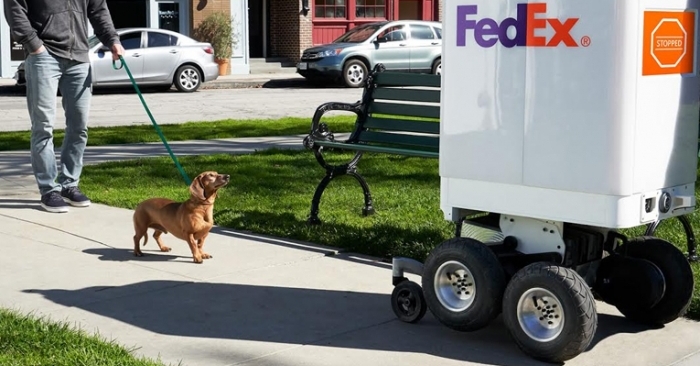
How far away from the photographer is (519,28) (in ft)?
16.8

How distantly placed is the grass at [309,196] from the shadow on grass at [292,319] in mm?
1074

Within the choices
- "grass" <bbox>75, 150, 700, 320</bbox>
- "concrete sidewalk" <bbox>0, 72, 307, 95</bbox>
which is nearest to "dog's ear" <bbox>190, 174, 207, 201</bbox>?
"grass" <bbox>75, 150, 700, 320</bbox>

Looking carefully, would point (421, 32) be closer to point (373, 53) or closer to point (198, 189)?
point (373, 53)

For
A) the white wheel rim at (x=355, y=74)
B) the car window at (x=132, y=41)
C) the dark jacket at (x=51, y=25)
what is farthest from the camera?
the white wheel rim at (x=355, y=74)

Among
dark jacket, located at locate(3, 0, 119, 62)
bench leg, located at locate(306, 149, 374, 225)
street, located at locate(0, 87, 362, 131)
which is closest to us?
bench leg, located at locate(306, 149, 374, 225)

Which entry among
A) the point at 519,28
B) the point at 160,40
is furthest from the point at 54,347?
the point at 160,40

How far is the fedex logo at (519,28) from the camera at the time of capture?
16.3ft

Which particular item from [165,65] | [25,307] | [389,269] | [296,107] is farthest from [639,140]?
[165,65]

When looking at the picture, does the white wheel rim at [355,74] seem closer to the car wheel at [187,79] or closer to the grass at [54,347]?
the car wheel at [187,79]

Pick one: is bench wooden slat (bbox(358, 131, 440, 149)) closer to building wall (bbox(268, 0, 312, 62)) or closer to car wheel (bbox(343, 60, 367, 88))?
car wheel (bbox(343, 60, 367, 88))

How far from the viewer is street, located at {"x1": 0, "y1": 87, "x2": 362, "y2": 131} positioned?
58.1ft

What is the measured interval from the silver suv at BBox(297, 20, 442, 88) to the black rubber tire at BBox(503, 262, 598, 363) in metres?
23.3

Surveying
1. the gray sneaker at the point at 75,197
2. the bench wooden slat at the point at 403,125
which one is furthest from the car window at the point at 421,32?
the gray sneaker at the point at 75,197

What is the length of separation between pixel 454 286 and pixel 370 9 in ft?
101
